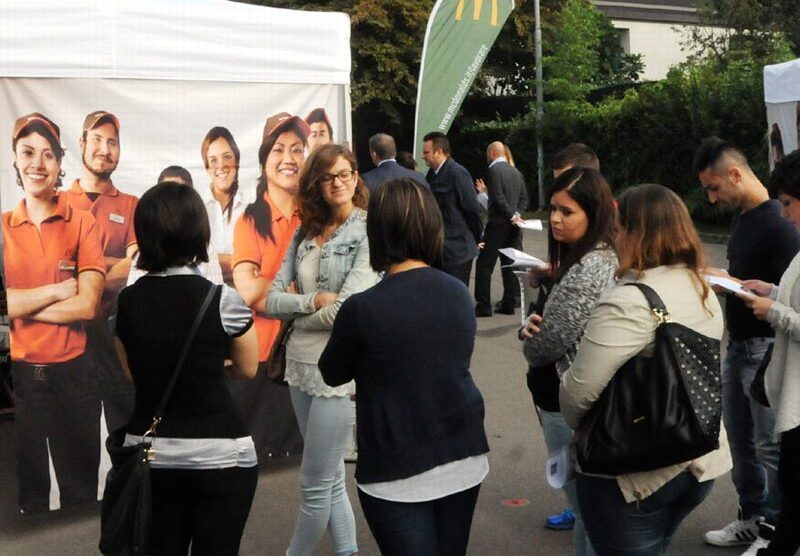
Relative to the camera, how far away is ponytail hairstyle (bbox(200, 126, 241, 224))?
203 inches

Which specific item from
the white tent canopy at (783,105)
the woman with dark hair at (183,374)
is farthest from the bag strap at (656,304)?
the white tent canopy at (783,105)

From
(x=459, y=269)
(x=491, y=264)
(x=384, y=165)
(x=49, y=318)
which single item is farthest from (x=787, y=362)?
(x=491, y=264)

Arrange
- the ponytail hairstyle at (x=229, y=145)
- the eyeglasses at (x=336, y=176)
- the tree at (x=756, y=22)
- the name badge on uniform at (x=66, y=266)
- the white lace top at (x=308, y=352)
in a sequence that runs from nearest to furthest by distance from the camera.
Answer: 1. the white lace top at (x=308, y=352)
2. the eyeglasses at (x=336, y=176)
3. the name badge on uniform at (x=66, y=266)
4. the ponytail hairstyle at (x=229, y=145)
5. the tree at (x=756, y=22)

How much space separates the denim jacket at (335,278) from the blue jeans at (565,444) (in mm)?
879

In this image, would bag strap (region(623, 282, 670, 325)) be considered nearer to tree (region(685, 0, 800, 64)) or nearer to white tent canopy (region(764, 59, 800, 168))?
white tent canopy (region(764, 59, 800, 168))

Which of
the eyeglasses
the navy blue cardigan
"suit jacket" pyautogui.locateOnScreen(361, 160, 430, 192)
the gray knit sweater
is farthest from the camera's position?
"suit jacket" pyautogui.locateOnScreen(361, 160, 430, 192)

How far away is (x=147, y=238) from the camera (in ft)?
9.80

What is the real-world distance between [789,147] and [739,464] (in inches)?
235

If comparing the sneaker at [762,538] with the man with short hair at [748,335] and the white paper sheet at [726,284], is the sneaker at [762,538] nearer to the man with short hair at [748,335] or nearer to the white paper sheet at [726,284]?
the man with short hair at [748,335]

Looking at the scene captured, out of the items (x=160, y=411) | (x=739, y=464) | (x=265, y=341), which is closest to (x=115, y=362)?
(x=265, y=341)

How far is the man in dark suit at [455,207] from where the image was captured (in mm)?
9469

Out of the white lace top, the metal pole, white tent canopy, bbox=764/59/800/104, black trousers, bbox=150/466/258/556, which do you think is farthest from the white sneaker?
the metal pole

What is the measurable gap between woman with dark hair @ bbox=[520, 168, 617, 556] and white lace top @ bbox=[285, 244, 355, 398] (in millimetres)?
830

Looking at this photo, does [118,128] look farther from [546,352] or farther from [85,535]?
[546,352]
